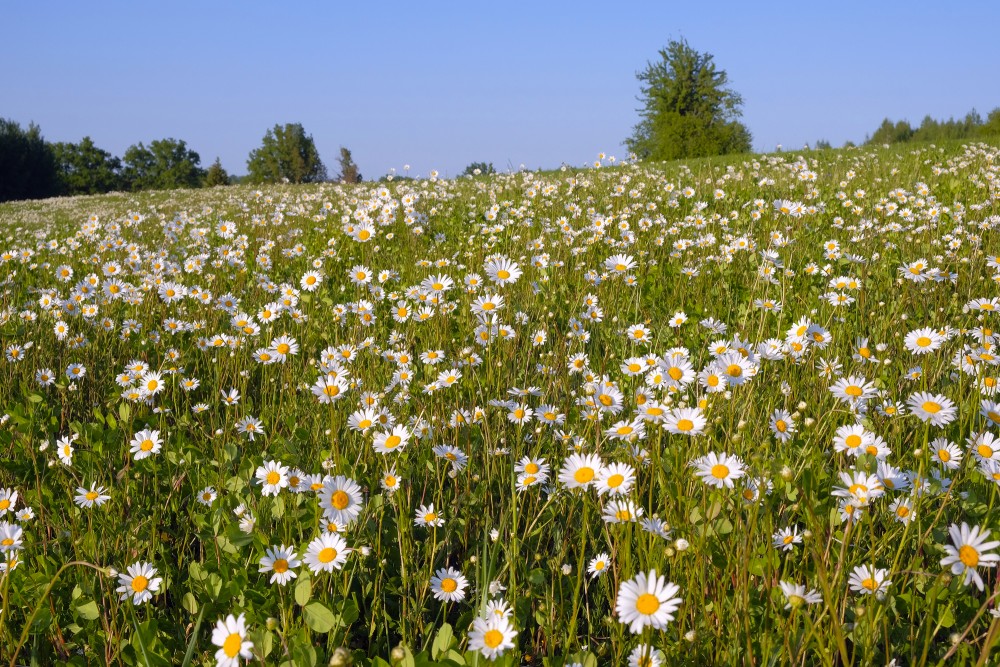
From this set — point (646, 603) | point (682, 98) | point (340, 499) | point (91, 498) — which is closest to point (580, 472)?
point (646, 603)

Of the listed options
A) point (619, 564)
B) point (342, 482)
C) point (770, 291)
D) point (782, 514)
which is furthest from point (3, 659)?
point (770, 291)

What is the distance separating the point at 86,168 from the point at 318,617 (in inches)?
3110

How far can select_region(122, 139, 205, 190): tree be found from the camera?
242ft

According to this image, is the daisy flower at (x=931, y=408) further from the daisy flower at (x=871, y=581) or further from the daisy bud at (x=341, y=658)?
the daisy bud at (x=341, y=658)

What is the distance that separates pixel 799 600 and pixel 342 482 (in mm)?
1042

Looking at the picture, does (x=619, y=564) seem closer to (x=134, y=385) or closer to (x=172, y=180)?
(x=134, y=385)

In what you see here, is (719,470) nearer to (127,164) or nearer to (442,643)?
(442,643)

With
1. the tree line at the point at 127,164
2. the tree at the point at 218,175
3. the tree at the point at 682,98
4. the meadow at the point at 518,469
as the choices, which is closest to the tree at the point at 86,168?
the tree line at the point at 127,164

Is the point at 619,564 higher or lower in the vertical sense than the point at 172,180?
lower

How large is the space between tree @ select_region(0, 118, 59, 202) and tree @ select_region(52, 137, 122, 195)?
8.51 meters

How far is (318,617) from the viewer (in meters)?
1.55

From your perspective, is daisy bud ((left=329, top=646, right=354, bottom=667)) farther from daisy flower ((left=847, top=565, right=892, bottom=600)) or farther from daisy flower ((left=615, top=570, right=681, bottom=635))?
daisy flower ((left=847, top=565, right=892, bottom=600))

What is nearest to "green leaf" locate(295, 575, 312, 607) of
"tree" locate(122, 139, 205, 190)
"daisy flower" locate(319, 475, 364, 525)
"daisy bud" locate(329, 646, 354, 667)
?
"daisy flower" locate(319, 475, 364, 525)

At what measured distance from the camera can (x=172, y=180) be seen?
73.5 m
